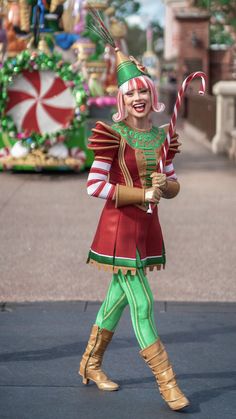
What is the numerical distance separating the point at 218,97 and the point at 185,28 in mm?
15869

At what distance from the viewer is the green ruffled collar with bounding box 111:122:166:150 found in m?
5.38

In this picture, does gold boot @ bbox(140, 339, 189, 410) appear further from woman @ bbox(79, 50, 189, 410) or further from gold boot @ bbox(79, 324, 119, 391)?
gold boot @ bbox(79, 324, 119, 391)

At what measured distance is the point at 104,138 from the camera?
530cm

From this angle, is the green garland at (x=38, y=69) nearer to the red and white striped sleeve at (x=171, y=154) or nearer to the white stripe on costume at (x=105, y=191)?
the red and white striped sleeve at (x=171, y=154)

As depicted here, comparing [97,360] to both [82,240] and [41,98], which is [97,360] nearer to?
[82,240]

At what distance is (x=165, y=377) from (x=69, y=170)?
11.8 meters

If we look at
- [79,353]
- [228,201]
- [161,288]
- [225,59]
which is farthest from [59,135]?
[225,59]

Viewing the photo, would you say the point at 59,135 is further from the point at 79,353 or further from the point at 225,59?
the point at 225,59

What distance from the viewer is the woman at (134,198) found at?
5316 millimetres

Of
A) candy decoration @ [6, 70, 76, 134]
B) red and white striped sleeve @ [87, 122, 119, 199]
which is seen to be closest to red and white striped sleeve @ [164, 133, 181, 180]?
red and white striped sleeve @ [87, 122, 119, 199]

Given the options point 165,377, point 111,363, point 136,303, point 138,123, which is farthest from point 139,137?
point 111,363

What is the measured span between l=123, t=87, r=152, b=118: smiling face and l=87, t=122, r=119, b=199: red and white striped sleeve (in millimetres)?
160

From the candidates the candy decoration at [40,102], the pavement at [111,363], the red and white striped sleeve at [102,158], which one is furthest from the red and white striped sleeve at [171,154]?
the candy decoration at [40,102]

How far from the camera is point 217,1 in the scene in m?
23.5
